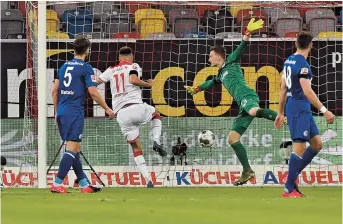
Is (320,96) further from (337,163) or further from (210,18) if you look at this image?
(210,18)

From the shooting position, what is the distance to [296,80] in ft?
35.4

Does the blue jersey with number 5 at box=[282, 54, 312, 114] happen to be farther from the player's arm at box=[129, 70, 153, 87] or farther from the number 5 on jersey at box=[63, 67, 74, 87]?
the player's arm at box=[129, 70, 153, 87]

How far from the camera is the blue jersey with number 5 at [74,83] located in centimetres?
1248

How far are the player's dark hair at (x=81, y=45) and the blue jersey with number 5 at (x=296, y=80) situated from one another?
9.53 ft

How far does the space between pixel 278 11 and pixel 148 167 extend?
4095 mm

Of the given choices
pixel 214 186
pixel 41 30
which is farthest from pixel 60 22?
pixel 214 186

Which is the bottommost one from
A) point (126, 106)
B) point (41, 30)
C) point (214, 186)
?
point (214, 186)

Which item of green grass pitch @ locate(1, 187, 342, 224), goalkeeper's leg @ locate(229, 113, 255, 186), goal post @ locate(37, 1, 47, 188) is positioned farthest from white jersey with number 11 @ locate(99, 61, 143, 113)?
green grass pitch @ locate(1, 187, 342, 224)

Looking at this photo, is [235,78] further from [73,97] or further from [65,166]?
[65,166]

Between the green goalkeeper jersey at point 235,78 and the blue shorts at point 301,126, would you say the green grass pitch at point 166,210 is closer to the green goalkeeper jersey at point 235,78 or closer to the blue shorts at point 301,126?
the blue shorts at point 301,126

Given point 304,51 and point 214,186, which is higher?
point 304,51

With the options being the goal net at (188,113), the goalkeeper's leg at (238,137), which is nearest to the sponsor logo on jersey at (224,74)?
the goalkeeper's leg at (238,137)

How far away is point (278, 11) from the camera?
1791 centimetres

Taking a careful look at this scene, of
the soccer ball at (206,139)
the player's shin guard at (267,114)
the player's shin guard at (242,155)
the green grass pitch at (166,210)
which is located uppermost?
the player's shin guard at (267,114)
